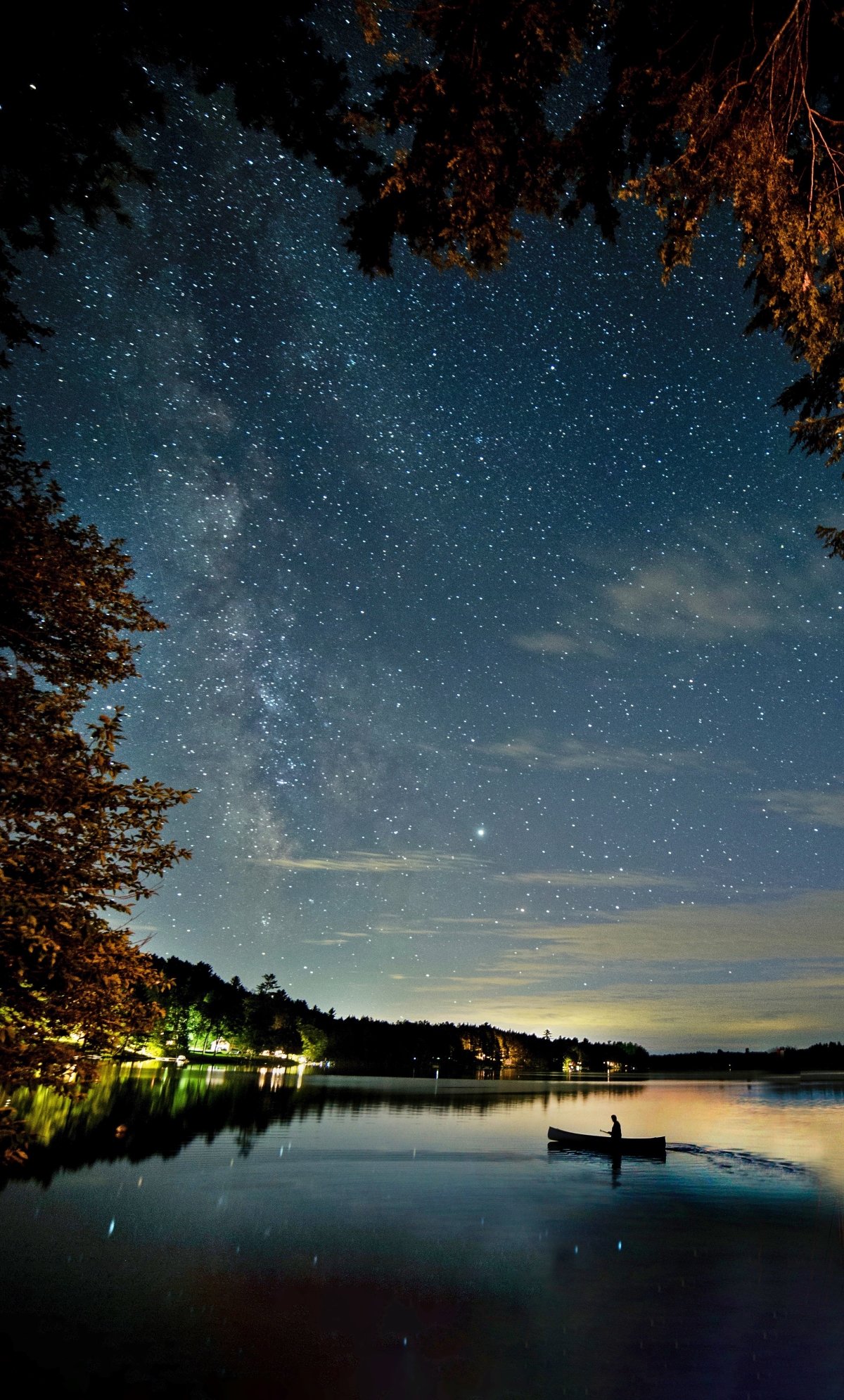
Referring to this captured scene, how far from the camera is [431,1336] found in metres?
13.8

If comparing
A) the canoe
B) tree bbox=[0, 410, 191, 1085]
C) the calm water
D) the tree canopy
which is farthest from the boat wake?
the tree canopy

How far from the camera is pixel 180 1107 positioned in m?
54.5

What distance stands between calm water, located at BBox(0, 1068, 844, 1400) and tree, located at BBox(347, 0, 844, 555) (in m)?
16.6

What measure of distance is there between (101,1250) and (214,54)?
959 inches

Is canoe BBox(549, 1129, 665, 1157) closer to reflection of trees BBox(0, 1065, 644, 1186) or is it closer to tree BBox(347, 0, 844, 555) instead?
reflection of trees BBox(0, 1065, 644, 1186)

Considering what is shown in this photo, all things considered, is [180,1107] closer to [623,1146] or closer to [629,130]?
[623,1146]

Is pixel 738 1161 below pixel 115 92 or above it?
below

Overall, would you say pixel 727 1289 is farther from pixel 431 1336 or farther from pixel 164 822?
pixel 164 822

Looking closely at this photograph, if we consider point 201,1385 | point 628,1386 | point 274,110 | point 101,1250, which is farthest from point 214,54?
point 101,1250

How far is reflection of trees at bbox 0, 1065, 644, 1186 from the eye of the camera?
33.5 m

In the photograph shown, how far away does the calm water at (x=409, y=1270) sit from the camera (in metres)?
12.1

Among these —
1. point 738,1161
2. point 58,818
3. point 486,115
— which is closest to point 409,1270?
point 58,818

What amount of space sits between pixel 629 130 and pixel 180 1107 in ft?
210

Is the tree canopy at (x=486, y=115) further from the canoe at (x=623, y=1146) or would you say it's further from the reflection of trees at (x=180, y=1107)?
the canoe at (x=623, y=1146)
